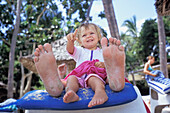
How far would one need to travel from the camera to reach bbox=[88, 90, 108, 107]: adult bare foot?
936 millimetres

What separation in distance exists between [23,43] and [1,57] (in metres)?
3.01

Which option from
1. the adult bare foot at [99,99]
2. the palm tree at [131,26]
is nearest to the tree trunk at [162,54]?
the adult bare foot at [99,99]

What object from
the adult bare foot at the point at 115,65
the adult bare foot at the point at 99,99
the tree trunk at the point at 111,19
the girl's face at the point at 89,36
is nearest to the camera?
the adult bare foot at the point at 99,99

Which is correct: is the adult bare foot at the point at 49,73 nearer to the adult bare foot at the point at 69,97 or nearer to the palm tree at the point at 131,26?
the adult bare foot at the point at 69,97

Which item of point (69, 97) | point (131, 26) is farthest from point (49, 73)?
point (131, 26)

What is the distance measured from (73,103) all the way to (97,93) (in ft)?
0.53

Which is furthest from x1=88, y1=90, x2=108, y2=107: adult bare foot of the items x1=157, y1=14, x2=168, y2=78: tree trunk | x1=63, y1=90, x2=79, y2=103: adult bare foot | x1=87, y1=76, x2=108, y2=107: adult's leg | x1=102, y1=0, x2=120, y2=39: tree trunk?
x1=157, y1=14, x2=168, y2=78: tree trunk

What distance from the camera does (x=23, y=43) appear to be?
8.34 metres

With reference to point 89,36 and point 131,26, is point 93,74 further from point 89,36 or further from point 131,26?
point 131,26

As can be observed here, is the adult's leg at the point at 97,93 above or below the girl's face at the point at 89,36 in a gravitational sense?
below

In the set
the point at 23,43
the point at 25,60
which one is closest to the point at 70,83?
the point at 25,60

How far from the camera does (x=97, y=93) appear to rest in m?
1.01

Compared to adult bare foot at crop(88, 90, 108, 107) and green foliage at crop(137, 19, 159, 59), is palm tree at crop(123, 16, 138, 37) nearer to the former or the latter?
green foliage at crop(137, 19, 159, 59)

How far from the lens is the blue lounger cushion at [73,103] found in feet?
3.24
